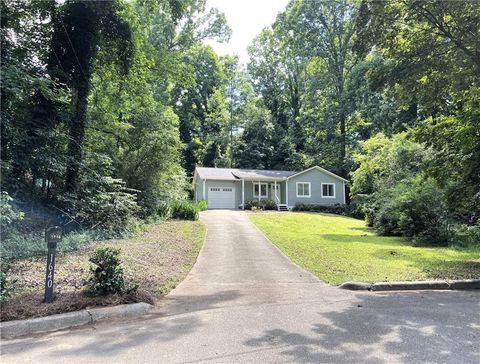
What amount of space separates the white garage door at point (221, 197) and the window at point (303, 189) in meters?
5.99

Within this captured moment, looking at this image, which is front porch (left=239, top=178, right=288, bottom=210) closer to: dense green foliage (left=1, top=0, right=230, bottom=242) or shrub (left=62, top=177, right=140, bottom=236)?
dense green foliage (left=1, top=0, right=230, bottom=242)

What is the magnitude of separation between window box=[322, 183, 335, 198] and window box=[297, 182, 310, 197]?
62.1 inches

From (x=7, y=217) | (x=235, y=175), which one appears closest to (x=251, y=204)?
(x=235, y=175)

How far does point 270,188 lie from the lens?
36.7 meters

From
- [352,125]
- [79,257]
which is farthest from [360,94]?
[79,257]

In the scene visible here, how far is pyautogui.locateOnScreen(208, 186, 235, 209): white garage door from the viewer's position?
35.2 meters

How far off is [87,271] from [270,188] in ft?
96.7

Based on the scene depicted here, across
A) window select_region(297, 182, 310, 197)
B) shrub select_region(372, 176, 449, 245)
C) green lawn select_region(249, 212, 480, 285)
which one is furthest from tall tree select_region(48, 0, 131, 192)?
window select_region(297, 182, 310, 197)

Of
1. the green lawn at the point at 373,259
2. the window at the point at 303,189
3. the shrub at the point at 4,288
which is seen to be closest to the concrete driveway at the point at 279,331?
the shrub at the point at 4,288

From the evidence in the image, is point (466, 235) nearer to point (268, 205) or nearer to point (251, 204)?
point (268, 205)

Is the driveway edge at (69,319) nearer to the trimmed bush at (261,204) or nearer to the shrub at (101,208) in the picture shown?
the shrub at (101,208)

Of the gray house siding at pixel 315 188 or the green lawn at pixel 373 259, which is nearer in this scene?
the green lawn at pixel 373 259

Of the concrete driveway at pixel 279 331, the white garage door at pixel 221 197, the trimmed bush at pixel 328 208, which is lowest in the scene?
the concrete driveway at pixel 279 331

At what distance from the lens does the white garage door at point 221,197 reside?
35188 millimetres
